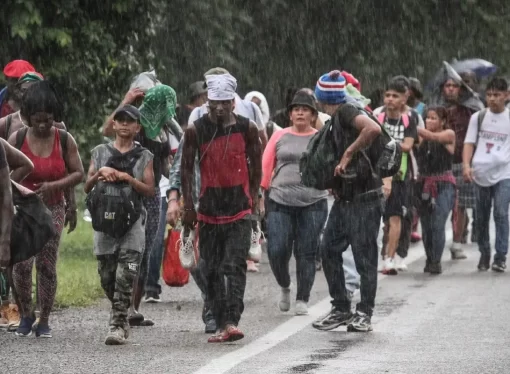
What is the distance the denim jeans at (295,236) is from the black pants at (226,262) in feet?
5.59

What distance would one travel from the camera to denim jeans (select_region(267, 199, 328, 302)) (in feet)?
44.3

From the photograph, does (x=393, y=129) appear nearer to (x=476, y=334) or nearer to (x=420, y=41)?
(x=476, y=334)

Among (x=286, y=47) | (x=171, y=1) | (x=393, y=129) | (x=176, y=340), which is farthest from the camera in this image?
(x=286, y=47)

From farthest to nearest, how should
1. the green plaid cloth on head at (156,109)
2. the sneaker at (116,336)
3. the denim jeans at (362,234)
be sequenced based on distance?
the green plaid cloth on head at (156,109)
the denim jeans at (362,234)
the sneaker at (116,336)

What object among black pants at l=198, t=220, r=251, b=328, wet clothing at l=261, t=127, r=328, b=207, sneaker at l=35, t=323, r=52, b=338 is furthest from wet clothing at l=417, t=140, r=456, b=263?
sneaker at l=35, t=323, r=52, b=338

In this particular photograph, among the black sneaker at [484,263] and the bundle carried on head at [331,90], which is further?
the black sneaker at [484,263]

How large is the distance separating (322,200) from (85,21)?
5010 millimetres

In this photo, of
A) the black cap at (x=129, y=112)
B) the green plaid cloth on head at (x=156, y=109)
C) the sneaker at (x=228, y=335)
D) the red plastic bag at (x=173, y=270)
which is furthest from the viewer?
the red plastic bag at (x=173, y=270)

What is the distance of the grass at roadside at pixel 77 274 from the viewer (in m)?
13.9

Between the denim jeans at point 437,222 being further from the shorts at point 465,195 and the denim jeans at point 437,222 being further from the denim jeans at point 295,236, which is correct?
the denim jeans at point 295,236

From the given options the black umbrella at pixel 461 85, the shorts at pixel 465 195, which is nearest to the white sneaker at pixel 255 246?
the shorts at pixel 465 195

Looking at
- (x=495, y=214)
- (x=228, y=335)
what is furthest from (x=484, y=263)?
(x=228, y=335)

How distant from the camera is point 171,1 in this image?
71.8 feet

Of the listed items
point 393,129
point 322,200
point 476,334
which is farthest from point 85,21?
point 476,334
